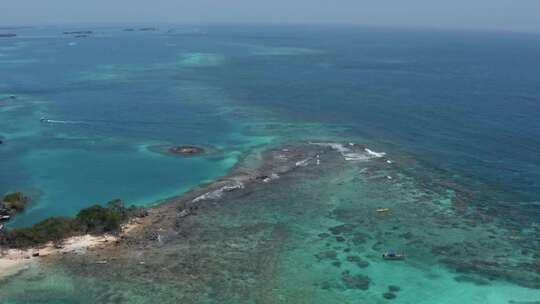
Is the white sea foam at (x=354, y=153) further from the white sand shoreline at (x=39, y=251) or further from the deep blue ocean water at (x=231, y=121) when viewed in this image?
the white sand shoreline at (x=39, y=251)

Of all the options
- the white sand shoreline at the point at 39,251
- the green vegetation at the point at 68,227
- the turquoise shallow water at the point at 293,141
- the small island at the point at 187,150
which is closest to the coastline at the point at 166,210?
the white sand shoreline at the point at 39,251

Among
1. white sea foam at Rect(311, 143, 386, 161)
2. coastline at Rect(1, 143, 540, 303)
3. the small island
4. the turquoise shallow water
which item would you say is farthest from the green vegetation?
white sea foam at Rect(311, 143, 386, 161)

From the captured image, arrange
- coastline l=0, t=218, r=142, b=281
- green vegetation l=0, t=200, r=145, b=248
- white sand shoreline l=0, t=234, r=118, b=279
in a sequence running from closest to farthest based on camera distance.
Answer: white sand shoreline l=0, t=234, r=118, b=279, coastline l=0, t=218, r=142, b=281, green vegetation l=0, t=200, r=145, b=248

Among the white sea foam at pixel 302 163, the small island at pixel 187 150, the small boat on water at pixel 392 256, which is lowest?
the small boat on water at pixel 392 256

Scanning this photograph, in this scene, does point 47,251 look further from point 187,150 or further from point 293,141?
point 293,141

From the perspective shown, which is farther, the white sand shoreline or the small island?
the small island

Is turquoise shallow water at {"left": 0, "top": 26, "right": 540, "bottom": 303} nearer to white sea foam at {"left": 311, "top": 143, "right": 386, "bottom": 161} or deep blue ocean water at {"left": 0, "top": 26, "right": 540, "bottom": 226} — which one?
deep blue ocean water at {"left": 0, "top": 26, "right": 540, "bottom": 226}
